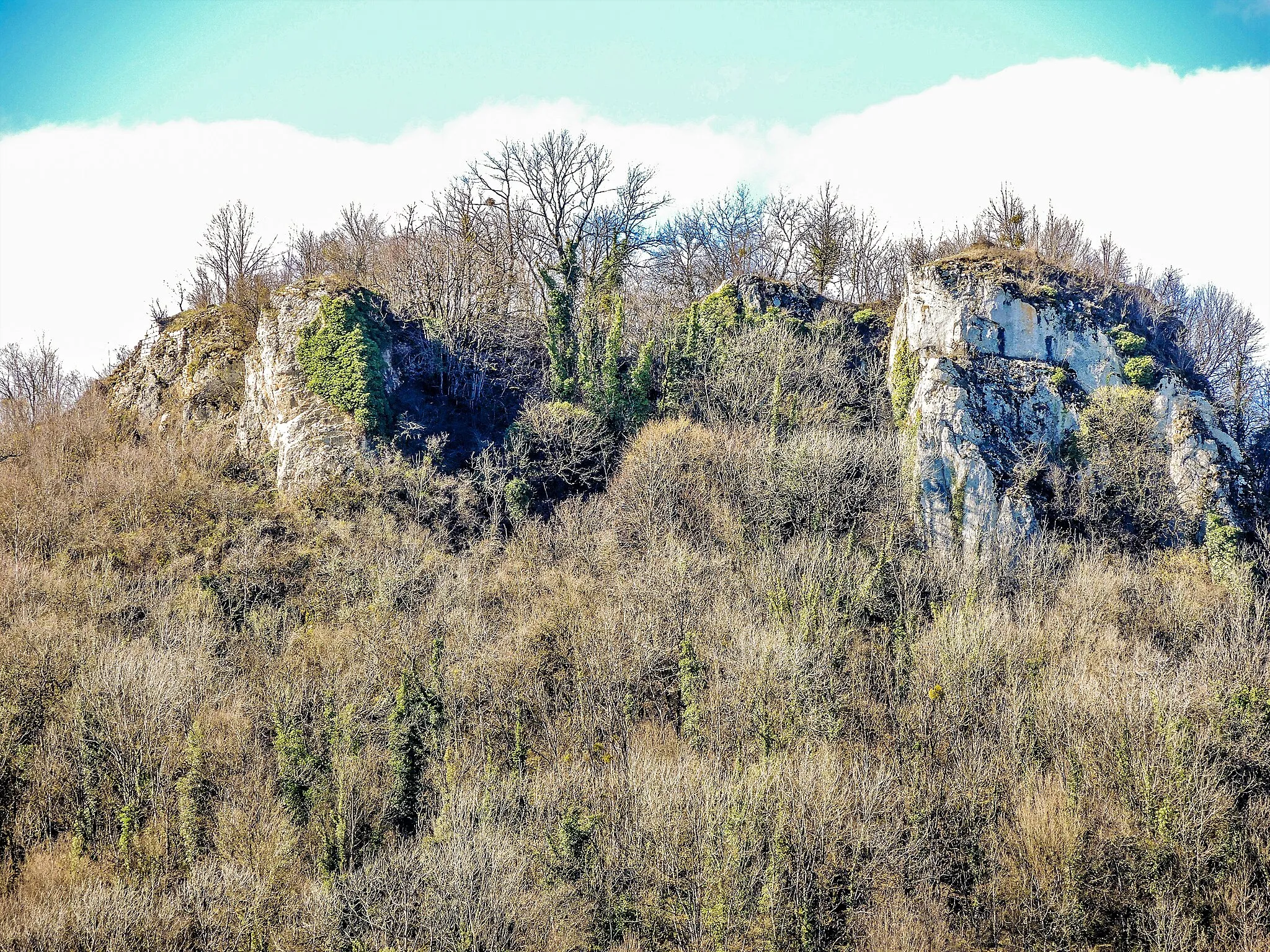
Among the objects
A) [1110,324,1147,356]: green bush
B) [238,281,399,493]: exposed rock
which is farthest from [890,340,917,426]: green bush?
[238,281,399,493]: exposed rock

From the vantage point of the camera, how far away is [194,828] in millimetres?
12023

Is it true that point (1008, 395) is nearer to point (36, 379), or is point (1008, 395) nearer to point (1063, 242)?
point (1063, 242)

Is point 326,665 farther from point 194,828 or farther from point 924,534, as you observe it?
point 924,534

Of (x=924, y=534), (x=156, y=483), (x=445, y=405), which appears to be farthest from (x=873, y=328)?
(x=156, y=483)

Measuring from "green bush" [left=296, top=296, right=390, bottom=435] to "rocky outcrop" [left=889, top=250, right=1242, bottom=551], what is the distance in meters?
17.3

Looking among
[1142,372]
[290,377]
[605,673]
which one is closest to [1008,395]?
[1142,372]

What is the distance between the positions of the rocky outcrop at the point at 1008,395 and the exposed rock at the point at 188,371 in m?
23.3

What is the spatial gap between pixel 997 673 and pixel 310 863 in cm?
1395

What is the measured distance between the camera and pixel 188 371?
2586cm

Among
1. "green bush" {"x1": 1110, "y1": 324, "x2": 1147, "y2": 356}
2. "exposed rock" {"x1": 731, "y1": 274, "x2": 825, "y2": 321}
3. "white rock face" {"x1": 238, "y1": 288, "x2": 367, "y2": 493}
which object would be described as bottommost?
"white rock face" {"x1": 238, "y1": 288, "x2": 367, "y2": 493}

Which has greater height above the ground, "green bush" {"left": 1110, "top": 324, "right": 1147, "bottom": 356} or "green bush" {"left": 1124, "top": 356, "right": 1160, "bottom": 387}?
"green bush" {"left": 1110, "top": 324, "right": 1147, "bottom": 356}

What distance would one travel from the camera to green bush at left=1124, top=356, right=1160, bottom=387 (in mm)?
26266

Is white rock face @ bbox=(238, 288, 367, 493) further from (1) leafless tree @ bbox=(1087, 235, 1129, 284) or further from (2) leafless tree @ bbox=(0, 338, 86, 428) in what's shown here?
(1) leafless tree @ bbox=(1087, 235, 1129, 284)

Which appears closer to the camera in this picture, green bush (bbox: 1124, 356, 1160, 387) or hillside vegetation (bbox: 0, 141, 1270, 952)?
hillside vegetation (bbox: 0, 141, 1270, 952)
